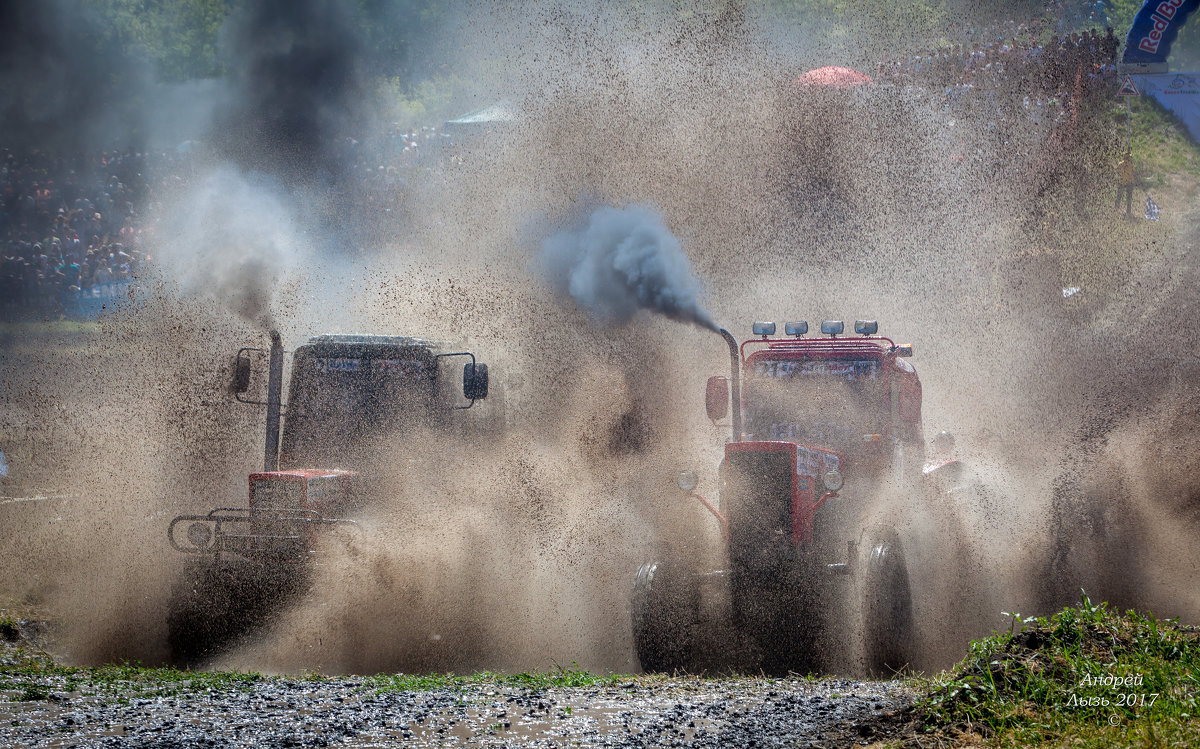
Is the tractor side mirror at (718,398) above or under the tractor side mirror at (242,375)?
under

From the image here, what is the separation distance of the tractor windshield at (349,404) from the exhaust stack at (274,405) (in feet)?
0.31

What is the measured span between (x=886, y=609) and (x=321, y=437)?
18.8 feet

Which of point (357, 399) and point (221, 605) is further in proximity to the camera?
point (357, 399)

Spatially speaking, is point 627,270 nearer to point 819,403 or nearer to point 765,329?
point 765,329

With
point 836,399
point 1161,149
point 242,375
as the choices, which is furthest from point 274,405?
point 1161,149

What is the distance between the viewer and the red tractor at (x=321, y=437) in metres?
9.34

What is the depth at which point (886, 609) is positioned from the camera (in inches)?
331

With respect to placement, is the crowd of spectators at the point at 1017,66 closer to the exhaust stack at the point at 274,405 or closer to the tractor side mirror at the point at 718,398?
the tractor side mirror at the point at 718,398

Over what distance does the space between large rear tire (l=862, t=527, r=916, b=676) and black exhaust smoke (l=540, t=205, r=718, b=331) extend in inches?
111

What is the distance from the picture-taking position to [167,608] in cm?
960

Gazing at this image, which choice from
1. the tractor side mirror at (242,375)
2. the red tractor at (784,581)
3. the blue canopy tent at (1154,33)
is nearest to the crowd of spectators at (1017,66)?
the blue canopy tent at (1154,33)

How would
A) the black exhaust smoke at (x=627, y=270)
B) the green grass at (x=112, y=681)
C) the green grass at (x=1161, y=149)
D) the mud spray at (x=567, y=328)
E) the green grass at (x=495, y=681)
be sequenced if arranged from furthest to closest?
the green grass at (x=1161, y=149), the black exhaust smoke at (x=627, y=270), the mud spray at (x=567, y=328), the green grass at (x=495, y=681), the green grass at (x=112, y=681)

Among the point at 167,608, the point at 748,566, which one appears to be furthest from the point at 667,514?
the point at 167,608

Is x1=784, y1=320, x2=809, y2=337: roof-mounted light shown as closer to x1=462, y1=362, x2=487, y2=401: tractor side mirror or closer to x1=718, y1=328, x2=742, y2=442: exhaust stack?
x1=718, y1=328, x2=742, y2=442: exhaust stack
